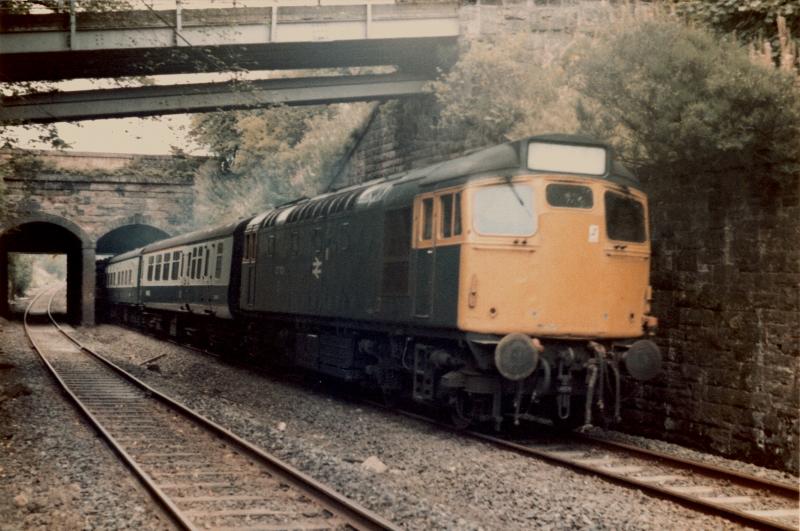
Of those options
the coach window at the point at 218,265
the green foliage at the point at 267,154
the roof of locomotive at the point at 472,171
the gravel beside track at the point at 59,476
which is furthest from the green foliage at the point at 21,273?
the roof of locomotive at the point at 472,171

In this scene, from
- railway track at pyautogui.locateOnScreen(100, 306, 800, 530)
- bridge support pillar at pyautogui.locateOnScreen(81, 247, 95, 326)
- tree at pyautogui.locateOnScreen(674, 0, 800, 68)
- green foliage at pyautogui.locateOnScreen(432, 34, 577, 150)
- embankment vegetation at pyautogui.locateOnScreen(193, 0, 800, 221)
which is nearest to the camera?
A: railway track at pyautogui.locateOnScreen(100, 306, 800, 530)

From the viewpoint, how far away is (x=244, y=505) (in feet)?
22.8

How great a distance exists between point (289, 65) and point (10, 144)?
8.74m

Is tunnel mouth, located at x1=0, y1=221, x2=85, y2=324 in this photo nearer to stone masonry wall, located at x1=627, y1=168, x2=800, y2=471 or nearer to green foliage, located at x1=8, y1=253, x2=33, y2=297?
green foliage, located at x1=8, y1=253, x2=33, y2=297

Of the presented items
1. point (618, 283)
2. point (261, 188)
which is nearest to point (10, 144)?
point (618, 283)

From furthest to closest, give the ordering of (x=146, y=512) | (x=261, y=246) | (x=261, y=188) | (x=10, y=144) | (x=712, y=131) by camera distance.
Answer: (x=261, y=188), (x=261, y=246), (x=10, y=144), (x=712, y=131), (x=146, y=512)

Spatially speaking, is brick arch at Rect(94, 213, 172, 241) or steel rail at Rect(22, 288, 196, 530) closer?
steel rail at Rect(22, 288, 196, 530)

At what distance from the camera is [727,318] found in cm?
968

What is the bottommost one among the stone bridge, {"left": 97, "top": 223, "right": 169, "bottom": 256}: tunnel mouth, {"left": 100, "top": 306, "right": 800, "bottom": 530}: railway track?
{"left": 100, "top": 306, "right": 800, "bottom": 530}: railway track

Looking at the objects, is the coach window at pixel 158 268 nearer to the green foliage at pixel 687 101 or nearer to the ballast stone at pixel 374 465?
the green foliage at pixel 687 101

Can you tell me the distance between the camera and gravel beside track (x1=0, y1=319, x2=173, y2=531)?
656cm

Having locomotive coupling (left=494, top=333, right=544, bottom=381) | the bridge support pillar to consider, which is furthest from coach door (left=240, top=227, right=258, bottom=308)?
the bridge support pillar

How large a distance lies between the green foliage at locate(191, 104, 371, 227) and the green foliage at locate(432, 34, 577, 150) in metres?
7.88

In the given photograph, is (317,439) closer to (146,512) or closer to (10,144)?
(146,512)
